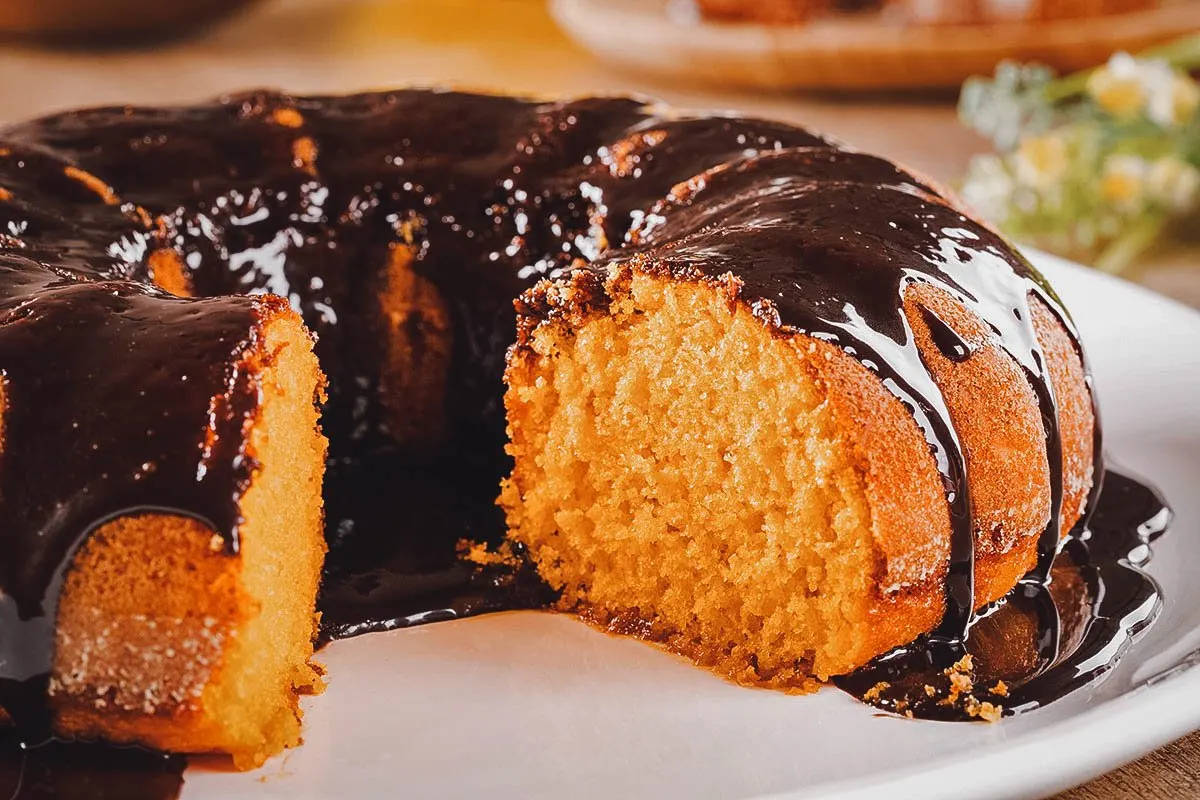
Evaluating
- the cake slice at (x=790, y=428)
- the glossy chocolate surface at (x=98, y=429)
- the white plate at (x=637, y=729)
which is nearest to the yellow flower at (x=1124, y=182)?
the cake slice at (x=790, y=428)

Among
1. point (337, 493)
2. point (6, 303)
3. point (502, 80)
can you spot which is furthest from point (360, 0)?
point (6, 303)

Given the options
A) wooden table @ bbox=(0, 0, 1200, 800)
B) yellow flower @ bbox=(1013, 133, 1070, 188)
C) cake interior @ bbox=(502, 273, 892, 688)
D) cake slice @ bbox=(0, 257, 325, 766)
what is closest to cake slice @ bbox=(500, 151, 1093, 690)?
cake interior @ bbox=(502, 273, 892, 688)

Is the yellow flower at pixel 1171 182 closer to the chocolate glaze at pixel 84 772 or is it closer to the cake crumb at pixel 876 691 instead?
the cake crumb at pixel 876 691

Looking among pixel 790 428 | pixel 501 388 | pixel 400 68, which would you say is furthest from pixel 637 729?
pixel 400 68

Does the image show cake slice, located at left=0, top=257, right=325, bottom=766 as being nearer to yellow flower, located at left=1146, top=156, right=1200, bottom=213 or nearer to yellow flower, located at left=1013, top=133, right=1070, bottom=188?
yellow flower, located at left=1013, top=133, right=1070, bottom=188

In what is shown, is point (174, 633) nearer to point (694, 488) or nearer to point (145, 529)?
point (145, 529)

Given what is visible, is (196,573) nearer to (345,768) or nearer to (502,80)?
(345,768)
